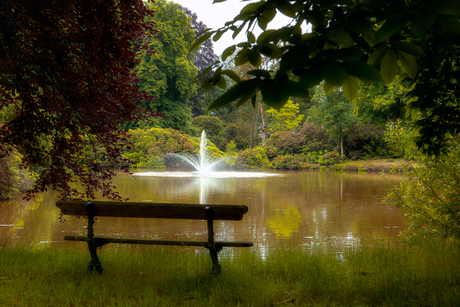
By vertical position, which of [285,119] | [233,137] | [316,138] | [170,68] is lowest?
[316,138]

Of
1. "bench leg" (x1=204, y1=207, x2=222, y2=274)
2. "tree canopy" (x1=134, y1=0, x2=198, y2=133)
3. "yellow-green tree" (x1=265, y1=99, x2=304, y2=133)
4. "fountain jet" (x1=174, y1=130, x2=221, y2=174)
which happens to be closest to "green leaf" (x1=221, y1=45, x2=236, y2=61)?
"bench leg" (x1=204, y1=207, x2=222, y2=274)

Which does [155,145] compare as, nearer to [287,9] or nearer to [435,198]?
[435,198]

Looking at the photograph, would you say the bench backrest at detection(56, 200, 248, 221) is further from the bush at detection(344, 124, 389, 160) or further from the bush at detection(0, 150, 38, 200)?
the bush at detection(344, 124, 389, 160)

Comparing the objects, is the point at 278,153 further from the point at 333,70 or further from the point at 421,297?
the point at 333,70

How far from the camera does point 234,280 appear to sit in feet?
10.4

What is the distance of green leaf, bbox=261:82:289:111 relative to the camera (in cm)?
104

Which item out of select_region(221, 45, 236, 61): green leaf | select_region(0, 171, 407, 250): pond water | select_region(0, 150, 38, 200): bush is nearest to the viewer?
select_region(221, 45, 236, 61): green leaf

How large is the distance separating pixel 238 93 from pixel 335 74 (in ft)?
0.90

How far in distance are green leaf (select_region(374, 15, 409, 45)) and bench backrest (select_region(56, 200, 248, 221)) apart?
236 cm

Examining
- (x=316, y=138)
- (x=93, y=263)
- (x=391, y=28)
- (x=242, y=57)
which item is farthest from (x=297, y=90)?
(x=316, y=138)

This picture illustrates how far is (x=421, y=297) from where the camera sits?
278 cm

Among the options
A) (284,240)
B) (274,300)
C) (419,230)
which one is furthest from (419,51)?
(284,240)

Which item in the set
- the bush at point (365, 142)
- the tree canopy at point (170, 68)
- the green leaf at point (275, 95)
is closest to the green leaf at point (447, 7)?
the green leaf at point (275, 95)

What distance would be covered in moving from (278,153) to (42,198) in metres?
21.0
